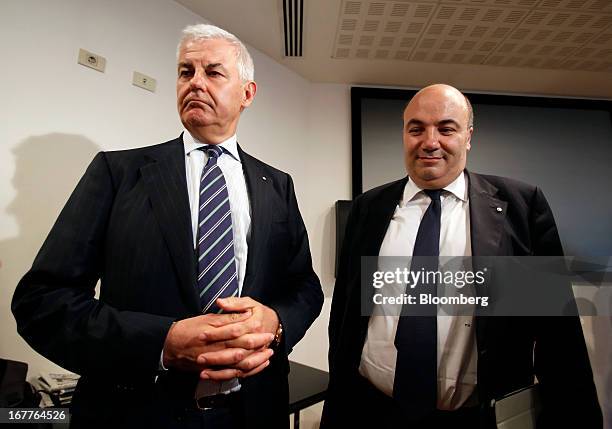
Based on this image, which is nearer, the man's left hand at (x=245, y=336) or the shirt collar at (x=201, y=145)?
the man's left hand at (x=245, y=336)

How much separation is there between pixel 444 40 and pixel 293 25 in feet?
3.77

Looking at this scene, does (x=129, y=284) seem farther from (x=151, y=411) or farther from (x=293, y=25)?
(x=293, y=25)

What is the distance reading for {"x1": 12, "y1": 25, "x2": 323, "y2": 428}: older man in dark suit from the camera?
87 centimetres

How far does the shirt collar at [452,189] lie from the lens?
147 centimetres

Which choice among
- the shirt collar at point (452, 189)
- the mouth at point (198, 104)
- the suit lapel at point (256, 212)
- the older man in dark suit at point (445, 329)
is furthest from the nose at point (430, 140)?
the mouth at point (198, 104)

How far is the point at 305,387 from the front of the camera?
189 cm

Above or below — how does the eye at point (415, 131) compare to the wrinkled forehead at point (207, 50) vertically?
below

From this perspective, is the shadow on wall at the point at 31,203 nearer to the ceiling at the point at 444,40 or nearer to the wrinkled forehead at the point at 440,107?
the ceiling at the point at 444,40

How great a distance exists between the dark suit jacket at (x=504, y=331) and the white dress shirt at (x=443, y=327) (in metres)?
0.04

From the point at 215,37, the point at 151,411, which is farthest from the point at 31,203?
the point at 151,411

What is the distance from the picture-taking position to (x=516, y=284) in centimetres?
131

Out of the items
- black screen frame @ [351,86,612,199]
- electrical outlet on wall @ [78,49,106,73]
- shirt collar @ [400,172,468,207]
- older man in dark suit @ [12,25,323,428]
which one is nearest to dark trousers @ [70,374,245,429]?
older man in dark suit @ [12,25,323,428]

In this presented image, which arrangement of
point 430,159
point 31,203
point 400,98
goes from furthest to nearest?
point 400,98
point 31,203
point 430,159

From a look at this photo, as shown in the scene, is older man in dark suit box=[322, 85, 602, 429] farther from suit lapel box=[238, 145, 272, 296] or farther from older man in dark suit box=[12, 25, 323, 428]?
suit lapel box=[238, 145, 272, 296]
